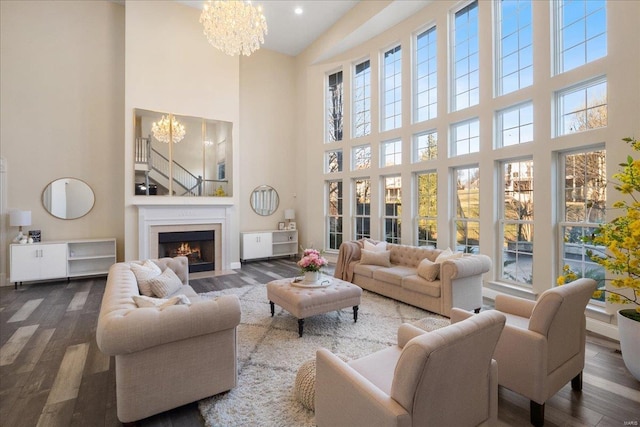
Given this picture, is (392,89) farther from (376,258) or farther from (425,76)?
(376,258)

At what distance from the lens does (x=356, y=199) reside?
7.65 m

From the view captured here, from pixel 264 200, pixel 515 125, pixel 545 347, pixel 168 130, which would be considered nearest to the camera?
pixel 545 347

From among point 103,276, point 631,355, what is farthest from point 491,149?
point 103,276

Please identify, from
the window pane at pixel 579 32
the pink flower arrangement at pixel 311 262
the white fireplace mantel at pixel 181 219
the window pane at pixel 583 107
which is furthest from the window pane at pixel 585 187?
the white fireplace mantel at pixel 181 219

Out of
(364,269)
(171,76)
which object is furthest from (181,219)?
(364,269)

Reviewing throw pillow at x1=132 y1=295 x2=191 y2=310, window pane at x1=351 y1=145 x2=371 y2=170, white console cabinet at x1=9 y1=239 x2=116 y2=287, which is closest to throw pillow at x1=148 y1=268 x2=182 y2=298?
throw pillow at x1=132 y1=295 x2=191 y2=310

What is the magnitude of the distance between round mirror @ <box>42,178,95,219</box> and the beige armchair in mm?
6711

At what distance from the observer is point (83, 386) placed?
8.20ft

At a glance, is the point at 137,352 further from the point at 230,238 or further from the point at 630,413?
the point at 230,238

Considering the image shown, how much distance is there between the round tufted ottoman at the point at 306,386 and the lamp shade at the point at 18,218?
6136 millimetres

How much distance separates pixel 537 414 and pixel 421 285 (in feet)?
7.32

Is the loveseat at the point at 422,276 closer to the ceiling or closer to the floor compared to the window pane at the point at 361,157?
closer to the floor

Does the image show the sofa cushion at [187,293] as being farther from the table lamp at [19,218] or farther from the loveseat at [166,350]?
the table lamp at [19,218]

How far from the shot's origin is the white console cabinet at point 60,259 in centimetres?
540
